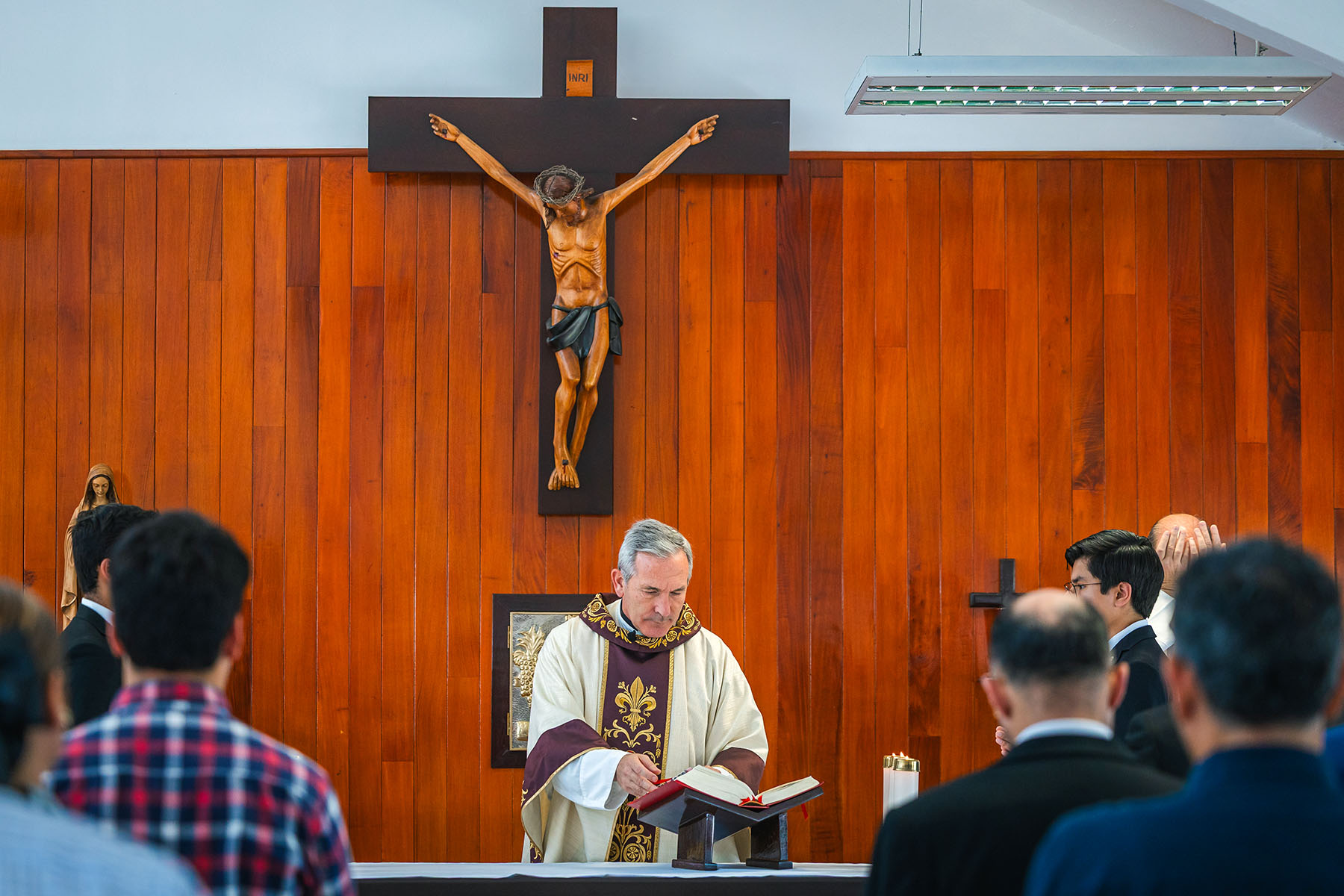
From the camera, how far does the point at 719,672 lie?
3.70 meters

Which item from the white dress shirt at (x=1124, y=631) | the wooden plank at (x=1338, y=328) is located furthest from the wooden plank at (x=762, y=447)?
the wooden plank at (x=1338, y=328)

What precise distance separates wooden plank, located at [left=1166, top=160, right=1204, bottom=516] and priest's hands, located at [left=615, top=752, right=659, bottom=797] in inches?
98.6

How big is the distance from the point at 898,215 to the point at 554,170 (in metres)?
1.36

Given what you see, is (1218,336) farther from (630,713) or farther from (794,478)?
(630,713)

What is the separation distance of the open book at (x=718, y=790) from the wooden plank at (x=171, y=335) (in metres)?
2.58

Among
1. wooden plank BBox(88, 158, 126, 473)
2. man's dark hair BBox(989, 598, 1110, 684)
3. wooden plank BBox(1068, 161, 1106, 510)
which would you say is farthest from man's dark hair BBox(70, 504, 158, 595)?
wooden plank BBox(1068, 161, 1106, 510)

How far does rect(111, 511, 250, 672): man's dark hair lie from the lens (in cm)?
146

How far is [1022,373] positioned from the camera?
4555mm

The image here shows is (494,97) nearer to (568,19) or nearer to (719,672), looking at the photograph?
(568,19)

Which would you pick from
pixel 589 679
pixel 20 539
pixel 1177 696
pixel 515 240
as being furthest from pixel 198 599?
pixel 20 539

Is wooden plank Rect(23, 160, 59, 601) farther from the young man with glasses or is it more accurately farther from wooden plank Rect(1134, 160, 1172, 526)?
wooden plank Rect(1134, 160, 1172, 526)

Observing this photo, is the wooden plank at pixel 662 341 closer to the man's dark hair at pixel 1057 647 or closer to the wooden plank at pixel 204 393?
the wooden plank at pixel 204 393

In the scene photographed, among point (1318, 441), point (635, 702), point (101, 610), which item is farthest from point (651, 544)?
point (1318, 441)

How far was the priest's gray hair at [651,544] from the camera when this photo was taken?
11.4 ft
